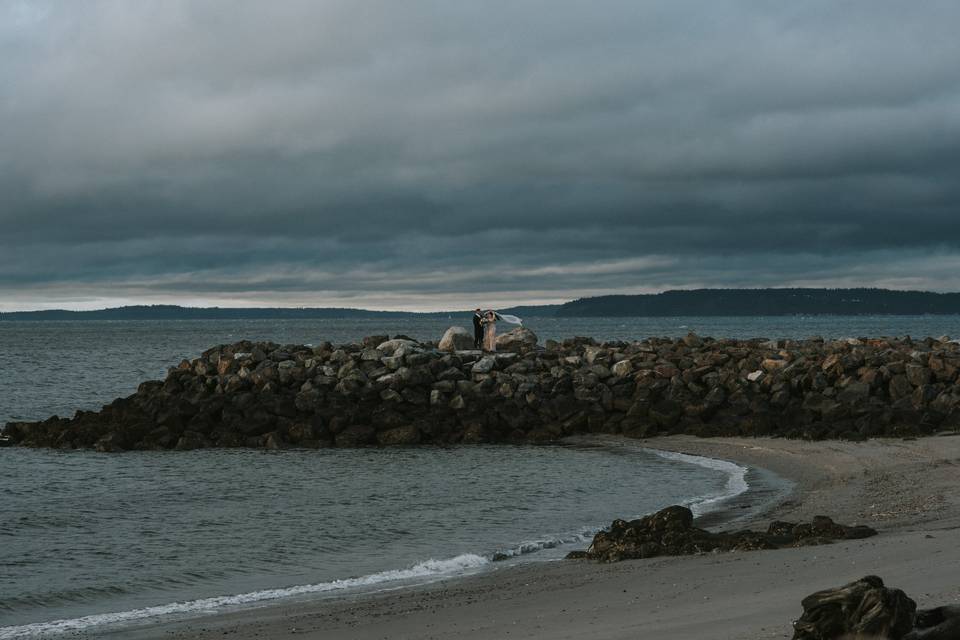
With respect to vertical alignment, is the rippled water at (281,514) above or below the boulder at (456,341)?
below

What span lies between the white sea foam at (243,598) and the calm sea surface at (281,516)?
3 cm

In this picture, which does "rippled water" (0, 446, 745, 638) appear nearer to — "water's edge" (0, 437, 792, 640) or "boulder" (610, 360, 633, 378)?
"water's edge" (0, 437, 792, 640)

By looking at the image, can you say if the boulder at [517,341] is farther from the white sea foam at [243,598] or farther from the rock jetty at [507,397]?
the white sea foam at [243,598]

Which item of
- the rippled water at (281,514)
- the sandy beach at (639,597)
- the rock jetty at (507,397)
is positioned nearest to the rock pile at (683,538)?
the sandy beach at (639,597)

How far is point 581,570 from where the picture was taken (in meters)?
11.4

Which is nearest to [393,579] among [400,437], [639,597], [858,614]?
[639,597]

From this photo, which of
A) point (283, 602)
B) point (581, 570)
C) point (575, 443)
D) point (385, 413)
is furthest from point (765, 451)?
point (283, 602)

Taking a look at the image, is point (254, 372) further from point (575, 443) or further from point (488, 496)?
point (488, 496)

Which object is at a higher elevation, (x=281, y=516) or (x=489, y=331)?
(x=489, y=331)

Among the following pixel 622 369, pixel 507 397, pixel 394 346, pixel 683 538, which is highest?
pixel 394 346

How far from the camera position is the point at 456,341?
1363 inches

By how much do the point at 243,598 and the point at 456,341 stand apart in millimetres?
23468

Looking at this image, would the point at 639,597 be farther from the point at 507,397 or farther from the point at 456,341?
the point at 456,341

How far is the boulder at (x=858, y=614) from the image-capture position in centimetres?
627
